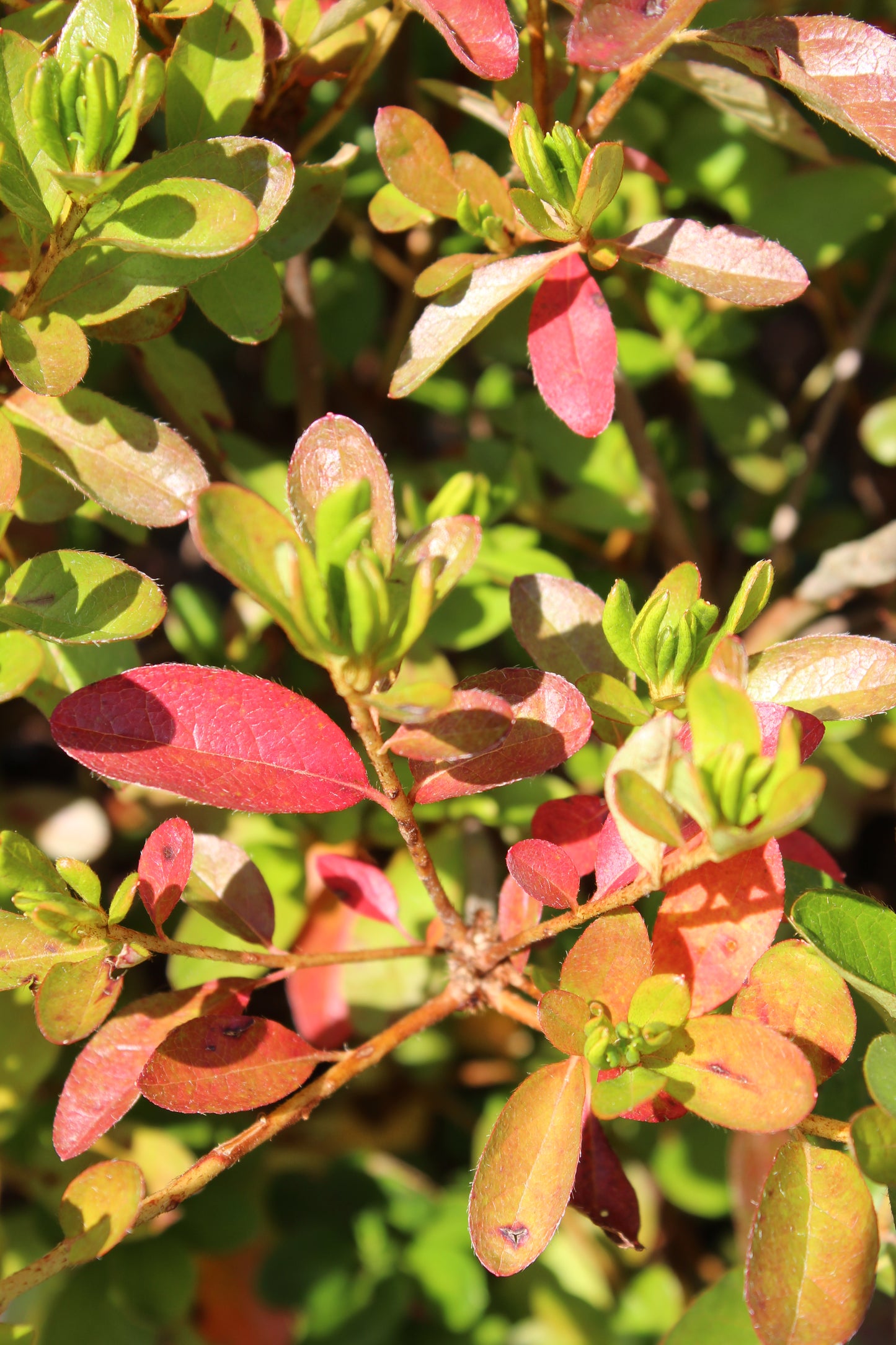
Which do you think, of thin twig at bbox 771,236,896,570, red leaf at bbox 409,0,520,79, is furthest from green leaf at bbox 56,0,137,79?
thin twig at bbox 771,236,896,570

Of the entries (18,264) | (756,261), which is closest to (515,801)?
(756,261)

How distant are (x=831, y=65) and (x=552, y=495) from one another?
1.02 meters

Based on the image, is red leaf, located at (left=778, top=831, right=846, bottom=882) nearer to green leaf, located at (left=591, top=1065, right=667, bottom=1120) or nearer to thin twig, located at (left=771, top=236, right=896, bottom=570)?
green leaf, located at (left=591, top=1065, right=667, bottom=1120)

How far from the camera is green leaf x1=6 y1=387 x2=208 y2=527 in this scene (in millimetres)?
874

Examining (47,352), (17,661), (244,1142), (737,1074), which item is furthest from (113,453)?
(737,1074)

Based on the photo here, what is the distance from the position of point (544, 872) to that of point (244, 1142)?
0.29 meters

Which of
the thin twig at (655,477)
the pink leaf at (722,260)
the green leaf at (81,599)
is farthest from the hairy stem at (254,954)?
the thin twig at (655,477)

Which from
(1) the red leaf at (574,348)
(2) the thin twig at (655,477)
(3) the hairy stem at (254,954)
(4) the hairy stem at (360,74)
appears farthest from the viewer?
(2) the thin twig at (655,477)

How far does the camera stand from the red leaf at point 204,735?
741 millimetres

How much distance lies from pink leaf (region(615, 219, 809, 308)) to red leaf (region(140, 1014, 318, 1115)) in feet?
2.28

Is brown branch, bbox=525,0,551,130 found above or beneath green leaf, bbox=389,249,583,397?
above

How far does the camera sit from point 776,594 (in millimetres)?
1623

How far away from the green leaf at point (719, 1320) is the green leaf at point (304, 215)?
1.11 meters

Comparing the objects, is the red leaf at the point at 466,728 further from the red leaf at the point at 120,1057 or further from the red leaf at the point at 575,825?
the red leaf at the point at 120,1057
